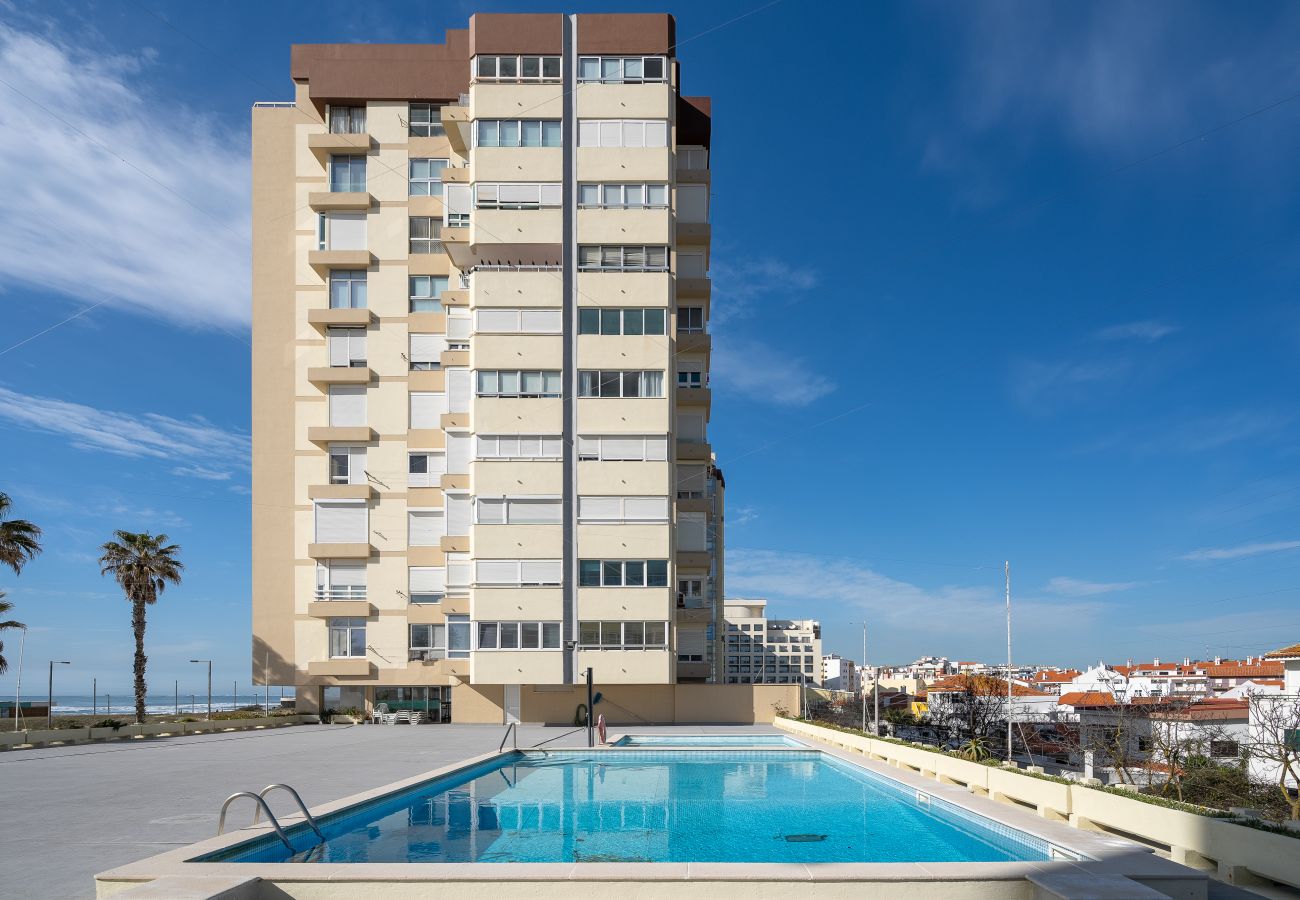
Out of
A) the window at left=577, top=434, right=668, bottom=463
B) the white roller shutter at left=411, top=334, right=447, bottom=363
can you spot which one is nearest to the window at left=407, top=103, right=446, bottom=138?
the white roller shutter at left=411, top=334, right=447, bottom=363

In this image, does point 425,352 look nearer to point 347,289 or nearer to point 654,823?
point 347,289

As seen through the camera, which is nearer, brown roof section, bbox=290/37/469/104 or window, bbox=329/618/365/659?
window, bbox=329/618/365/659

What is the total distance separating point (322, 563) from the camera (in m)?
36.4

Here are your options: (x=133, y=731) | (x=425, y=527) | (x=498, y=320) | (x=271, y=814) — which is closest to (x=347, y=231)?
(x=498, y=320)

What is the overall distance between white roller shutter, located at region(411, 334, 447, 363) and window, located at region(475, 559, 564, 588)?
919cm

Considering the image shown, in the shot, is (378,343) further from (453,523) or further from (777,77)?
(777,77)

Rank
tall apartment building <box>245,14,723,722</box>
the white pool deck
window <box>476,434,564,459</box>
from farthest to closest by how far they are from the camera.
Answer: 1. window <box>476,434,564,459</box>
2. tall apartment building <box>245,14,723,722</box>
3. the white pool deck

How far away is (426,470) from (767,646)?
14052 centimetres

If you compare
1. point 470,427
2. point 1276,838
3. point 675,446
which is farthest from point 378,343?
point 1276,838

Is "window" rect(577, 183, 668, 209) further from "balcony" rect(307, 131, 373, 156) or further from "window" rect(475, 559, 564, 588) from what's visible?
"window" rect(475, 559, 564, 588)

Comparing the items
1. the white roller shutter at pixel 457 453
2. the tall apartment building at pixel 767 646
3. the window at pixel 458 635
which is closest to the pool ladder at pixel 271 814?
the window at pixel 458 635

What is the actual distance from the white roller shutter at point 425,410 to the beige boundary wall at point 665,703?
34.1 ft

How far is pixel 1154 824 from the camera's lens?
377 inches

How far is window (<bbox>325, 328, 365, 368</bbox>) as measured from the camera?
120 ft
